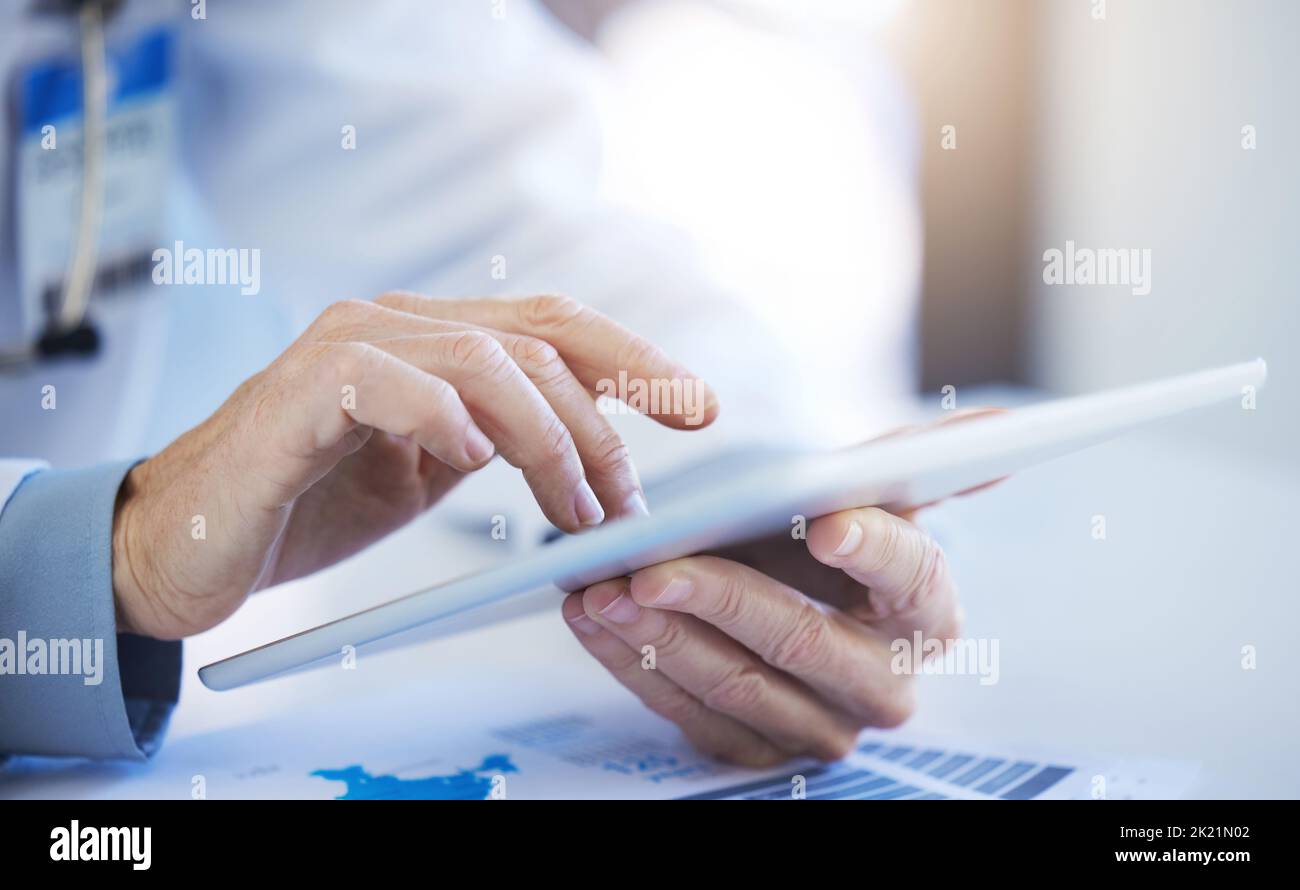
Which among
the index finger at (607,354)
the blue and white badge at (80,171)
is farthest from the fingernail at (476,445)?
the blue and white badge at (80,171)

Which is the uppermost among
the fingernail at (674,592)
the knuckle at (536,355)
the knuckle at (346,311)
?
the knuckle at (346,311)

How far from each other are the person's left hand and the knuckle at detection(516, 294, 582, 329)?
15 centimetres

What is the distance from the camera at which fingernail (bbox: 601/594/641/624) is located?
44 cm

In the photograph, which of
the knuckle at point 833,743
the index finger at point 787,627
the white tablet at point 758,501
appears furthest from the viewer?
Answer: the knuckle at point 833,743

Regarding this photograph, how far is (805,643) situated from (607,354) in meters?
0.18

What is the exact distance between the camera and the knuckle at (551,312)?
54 cm

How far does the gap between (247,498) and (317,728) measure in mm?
200

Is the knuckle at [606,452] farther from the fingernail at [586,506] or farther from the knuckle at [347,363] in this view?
the knuckle at [347,363]

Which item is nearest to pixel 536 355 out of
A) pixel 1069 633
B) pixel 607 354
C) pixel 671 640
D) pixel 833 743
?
pixel 607 354

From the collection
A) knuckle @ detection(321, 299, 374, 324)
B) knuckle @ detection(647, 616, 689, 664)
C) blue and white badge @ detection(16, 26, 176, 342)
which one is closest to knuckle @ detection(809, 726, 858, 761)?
knuckle @ detection(647, 616, 689, 664)

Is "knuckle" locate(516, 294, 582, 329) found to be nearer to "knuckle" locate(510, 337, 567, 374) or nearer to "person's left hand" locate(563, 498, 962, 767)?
"knuckle" locate(510, 337, 567, 374)

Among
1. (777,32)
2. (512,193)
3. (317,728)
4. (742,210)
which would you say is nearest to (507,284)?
(512,193)

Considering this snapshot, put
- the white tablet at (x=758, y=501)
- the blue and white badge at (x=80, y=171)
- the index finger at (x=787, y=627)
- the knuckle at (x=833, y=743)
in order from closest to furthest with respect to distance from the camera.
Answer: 1. the white tablet at (x=758, y=501)
2. the index finger at (x=787, y=627)
3. the knuckle at (x=833, y=743)
4. the blue and white badge at (x=80, y=171)

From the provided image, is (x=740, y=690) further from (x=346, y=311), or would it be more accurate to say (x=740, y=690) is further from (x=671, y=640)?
(x=346, y=311)
